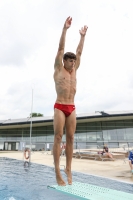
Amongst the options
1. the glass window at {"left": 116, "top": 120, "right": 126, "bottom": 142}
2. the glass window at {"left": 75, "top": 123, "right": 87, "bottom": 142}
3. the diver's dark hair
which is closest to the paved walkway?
the diver's dark hair

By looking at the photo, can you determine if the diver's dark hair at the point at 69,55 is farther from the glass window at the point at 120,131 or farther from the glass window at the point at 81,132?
the glass window at the point at 120,131

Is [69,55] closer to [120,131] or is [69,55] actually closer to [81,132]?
[120,131]

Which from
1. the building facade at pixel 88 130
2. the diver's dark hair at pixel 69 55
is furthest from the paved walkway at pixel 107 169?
the building facade at pixel 88 130

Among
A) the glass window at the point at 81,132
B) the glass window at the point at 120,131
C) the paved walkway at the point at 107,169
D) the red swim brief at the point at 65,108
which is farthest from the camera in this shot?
the glass window at the point at 81,132

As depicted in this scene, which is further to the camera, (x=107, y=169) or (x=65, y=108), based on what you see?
(x=107, y=169)

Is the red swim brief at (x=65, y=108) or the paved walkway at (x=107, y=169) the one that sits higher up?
the red swim brief at (x=65, y=108)

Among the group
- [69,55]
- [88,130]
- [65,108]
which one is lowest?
[88,130]

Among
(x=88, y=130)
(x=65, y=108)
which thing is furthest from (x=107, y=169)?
(x=88, y=130)

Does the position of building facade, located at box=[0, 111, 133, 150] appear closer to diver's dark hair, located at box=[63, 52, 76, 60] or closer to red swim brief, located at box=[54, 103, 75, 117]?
red swim brief, located at box=[54, 103, 75, 117]

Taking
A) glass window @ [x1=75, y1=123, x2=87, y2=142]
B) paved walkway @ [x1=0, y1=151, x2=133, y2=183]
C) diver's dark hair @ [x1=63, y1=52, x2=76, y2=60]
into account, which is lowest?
paved walkway @ [x1=0, y1=151, x2=133, y2=183]

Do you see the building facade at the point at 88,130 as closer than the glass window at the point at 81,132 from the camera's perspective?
Yes

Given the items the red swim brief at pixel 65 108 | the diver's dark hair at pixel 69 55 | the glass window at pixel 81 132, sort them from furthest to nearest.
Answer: the glass window at pixel 81 132 < the diver's dark hair at pixel 69 55 < the red swim brief at pixel 65 108

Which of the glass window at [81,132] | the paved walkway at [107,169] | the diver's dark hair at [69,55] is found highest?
the diver's dark hair at [69,55]

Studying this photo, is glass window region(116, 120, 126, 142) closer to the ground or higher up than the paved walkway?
higher up
